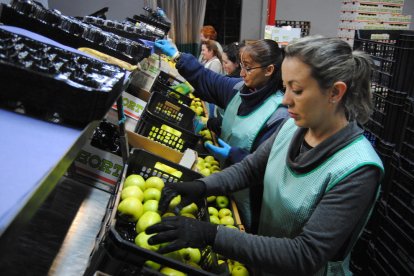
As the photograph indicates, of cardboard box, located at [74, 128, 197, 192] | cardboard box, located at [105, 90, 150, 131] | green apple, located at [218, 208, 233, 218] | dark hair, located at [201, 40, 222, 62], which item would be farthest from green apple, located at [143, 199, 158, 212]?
dark hair, located at [201, 40, 222, 62]

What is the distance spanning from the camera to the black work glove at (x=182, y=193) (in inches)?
63.1

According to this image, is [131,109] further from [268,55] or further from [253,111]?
[268,55]

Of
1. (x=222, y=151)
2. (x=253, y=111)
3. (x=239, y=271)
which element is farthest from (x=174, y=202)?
(x=253, y=111)

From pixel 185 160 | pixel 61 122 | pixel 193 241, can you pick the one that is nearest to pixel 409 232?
pixel 185 160

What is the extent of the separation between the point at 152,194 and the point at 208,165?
0.95 metres

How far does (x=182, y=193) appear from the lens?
1643 millimetres

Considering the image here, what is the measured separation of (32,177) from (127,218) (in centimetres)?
92

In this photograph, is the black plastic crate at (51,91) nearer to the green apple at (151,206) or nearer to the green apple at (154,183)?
the green apple at (151,206)

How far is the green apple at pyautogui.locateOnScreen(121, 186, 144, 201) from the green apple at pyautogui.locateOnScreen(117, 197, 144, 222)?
0.18 ft

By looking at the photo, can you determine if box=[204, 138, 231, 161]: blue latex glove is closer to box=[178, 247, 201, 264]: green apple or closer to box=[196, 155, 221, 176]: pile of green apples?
box=[196, 155, 221, 176]: pile of green apples

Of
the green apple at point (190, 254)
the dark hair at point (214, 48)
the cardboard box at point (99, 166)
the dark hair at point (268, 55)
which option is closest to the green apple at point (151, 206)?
the green apple at point (190, 254)

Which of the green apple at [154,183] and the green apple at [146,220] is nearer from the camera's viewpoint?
the green apple at [146,220]

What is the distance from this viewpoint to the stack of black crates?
2246mm

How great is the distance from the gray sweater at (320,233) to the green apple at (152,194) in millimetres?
456
